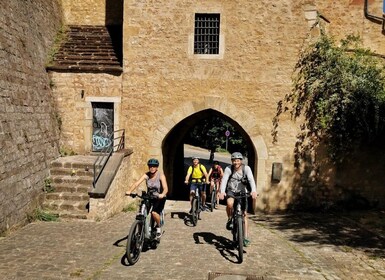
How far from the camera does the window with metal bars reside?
11.4 meters

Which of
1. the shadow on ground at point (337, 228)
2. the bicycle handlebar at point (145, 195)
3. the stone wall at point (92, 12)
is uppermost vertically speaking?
the stone wall at point (92, 12)

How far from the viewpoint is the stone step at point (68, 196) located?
947cm

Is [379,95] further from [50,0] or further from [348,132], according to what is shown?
[50,0]

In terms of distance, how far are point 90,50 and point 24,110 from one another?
4.00 meters

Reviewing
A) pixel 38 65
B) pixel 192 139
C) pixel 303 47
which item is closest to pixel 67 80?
pixel 38 65

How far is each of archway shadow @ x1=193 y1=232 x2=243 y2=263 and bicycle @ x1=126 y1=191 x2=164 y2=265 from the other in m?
1.26

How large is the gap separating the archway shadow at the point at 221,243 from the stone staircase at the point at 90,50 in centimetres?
605

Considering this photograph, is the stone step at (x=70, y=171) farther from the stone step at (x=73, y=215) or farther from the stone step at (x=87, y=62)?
the stone step at (x=87, y=62)

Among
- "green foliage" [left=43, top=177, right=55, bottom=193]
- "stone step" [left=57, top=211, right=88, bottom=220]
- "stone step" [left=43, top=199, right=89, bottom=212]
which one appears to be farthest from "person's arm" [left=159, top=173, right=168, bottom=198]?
"green foliage" [left=43, top=177, right=55, bottom=193]

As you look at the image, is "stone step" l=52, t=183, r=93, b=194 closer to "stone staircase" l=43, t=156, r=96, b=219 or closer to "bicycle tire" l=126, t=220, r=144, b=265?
"stone staircase" l=43, t=156, r=96, b=219

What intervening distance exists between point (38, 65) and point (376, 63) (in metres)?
9.91

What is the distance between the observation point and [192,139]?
139 ft

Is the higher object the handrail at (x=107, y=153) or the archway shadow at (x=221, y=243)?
the handrail at (x=107, y=153)

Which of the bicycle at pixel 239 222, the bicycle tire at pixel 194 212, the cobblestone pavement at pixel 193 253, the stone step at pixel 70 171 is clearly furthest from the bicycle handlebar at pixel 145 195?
the stone step at pixel 70 171
